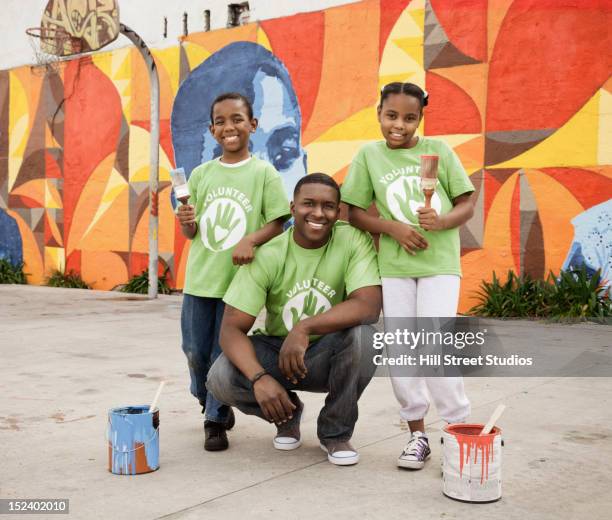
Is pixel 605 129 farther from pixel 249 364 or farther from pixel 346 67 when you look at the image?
pixel 249 364

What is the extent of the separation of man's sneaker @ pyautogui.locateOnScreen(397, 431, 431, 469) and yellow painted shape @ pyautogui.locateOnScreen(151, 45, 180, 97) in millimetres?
8665

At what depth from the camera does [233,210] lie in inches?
137

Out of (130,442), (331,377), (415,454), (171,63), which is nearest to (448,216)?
(331,377)

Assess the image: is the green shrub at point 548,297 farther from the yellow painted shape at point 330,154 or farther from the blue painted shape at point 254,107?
the blue painted shape at point 254,107

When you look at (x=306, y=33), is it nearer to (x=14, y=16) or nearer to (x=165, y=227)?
(x=165, y=227)

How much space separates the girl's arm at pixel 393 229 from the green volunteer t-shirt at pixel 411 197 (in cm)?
4

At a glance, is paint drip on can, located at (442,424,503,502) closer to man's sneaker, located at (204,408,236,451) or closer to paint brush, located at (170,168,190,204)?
man's sneaker, located at (204,408,236,451)

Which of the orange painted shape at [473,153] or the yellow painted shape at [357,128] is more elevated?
the yellow painted shape at [357,128]

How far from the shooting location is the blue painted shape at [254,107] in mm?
9711

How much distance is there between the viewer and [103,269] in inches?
457

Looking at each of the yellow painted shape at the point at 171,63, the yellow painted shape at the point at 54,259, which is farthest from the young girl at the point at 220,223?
the yellow painted shape at the point at 54,259

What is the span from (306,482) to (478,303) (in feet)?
18.7

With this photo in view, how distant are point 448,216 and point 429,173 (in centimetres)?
24

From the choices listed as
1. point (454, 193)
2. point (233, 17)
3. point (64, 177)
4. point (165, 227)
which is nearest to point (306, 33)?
point (233, 17)
